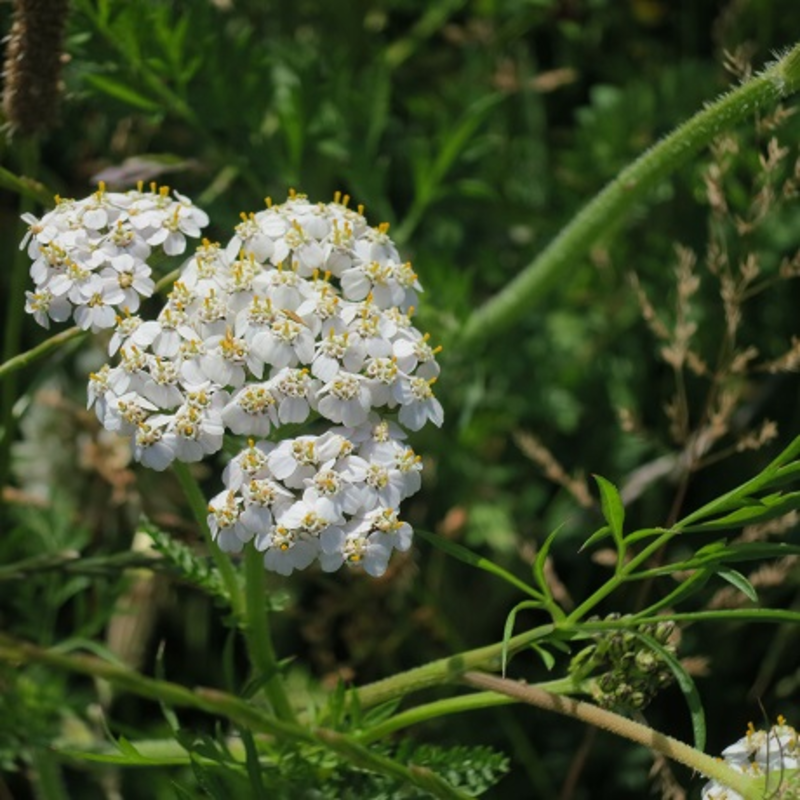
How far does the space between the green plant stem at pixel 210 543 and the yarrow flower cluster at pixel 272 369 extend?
5.7 inches

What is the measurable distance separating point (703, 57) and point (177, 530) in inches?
113

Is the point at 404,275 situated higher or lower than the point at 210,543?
higher

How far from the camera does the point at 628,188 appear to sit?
3586mm

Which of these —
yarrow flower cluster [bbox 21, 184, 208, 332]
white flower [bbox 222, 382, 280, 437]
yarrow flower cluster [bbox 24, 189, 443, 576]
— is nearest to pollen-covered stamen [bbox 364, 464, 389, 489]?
yarrow flower cluster [bbox 24, 189, 443, 576]

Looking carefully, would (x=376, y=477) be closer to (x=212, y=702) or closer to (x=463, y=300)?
(x=212, y=702)

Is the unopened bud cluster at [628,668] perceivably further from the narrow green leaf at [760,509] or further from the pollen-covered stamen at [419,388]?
the pollen-covered stamen at [419,388]

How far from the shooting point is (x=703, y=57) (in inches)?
212

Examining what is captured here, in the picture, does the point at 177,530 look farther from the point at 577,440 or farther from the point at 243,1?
the point at 243,1

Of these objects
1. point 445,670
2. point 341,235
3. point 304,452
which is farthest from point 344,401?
point 445,670

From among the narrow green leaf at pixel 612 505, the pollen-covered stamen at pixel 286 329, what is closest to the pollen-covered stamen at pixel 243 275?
the pollen-covered stamen at pixel 286 329

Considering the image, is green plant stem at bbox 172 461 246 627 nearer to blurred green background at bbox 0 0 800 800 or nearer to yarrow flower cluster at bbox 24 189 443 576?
yarrow flower cluster at bbox 24 189 443 576

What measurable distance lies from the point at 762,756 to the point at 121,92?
2481 mm

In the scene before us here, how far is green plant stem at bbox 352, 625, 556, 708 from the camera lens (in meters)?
2.64

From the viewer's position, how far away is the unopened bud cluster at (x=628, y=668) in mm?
2551
